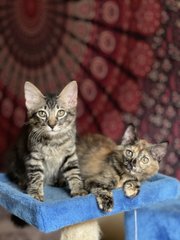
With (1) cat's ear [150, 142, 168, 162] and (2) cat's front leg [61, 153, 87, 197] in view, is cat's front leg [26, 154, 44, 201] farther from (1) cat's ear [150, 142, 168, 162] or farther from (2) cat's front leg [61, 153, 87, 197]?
(1) cat's ear [150, 142, 168, 162]

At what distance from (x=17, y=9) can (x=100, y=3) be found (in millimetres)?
512

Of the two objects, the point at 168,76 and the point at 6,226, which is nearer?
the point at 168,76

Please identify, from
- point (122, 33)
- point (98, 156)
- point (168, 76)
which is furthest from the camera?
point (122, 33)

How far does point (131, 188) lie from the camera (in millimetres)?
1474

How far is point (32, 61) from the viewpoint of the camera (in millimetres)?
2289

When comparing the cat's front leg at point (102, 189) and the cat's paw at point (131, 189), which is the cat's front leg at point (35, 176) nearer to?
the cat's front leg at point (102, 189)

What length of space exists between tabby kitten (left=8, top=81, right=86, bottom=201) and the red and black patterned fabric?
68 centimetres

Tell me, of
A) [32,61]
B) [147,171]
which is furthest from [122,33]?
[147,171]

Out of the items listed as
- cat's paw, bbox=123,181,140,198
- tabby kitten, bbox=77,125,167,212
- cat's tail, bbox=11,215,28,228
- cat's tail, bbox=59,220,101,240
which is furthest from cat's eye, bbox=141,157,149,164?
cat's tail, bbox=11,215,28,228

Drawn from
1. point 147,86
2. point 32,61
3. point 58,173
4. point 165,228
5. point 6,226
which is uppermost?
point 32,61

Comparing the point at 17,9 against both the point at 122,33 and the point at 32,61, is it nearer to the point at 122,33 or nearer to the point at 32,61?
the point at 32,61

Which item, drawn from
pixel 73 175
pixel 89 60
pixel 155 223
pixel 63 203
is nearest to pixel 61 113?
pixel 73 175

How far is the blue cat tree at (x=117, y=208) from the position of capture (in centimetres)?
129

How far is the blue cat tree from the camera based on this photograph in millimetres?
1288
